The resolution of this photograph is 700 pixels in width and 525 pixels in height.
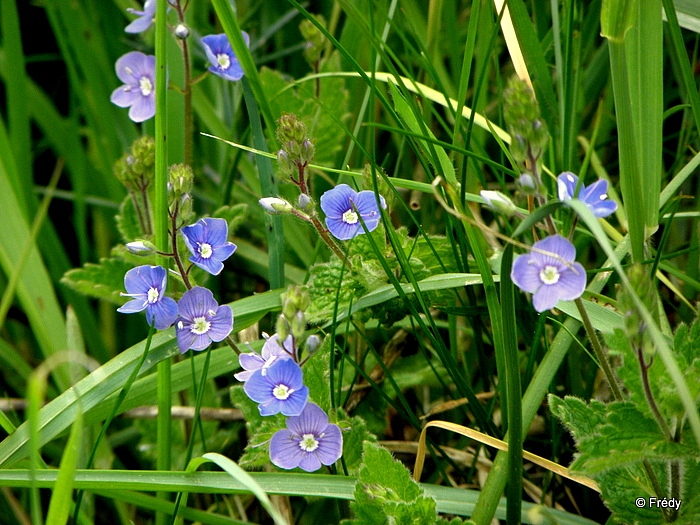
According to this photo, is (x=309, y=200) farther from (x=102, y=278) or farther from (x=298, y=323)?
(x=102, y=278)

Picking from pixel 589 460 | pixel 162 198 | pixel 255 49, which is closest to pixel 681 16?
pixel 589 460

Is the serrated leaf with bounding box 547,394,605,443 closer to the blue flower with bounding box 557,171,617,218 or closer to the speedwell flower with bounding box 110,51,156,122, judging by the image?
the blue flower with bounding box 557,171,617,218

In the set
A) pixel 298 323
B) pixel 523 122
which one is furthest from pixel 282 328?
pixel 523 122

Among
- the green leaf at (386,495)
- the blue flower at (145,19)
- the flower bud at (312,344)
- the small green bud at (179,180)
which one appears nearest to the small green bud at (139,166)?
the blue flower at (145,19)

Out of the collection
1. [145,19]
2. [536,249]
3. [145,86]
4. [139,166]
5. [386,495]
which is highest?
[145,19]

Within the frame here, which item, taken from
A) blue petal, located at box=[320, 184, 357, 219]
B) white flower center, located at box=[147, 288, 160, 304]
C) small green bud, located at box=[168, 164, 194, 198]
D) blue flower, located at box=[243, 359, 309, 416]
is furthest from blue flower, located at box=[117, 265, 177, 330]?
blue petal, located at box=[320, 184, 357, 219]

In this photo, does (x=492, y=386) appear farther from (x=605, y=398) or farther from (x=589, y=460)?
(x=589, y=460)
